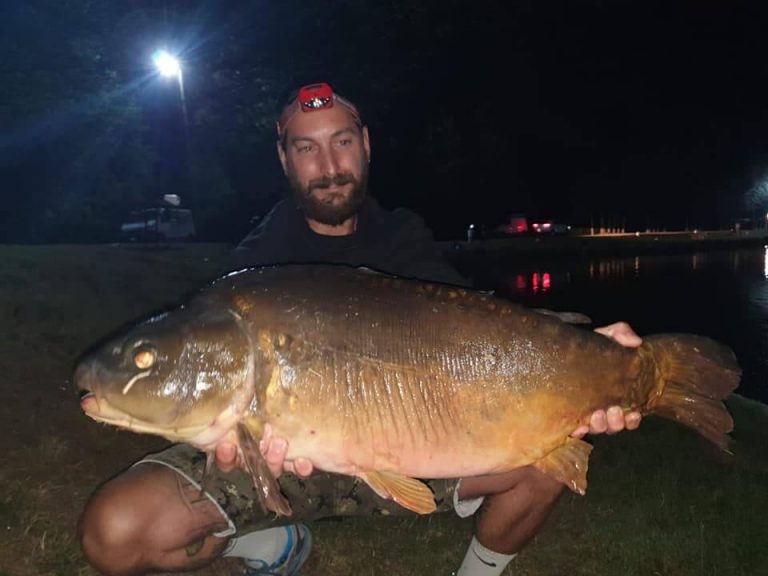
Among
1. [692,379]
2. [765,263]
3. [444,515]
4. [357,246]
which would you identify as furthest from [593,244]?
[692,379]

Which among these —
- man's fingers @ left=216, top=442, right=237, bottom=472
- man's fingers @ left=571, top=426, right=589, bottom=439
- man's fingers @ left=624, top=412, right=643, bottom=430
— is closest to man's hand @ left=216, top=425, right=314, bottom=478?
man's fingers @ left=216, top=442, right=237, bottom=472

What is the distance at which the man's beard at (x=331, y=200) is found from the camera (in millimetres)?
3459

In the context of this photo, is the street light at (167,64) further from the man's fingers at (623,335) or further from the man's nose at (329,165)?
the man's fingers at (623,335)

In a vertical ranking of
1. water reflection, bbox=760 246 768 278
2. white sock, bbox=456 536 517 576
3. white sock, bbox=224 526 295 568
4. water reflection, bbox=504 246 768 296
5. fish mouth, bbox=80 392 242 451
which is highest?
fish mouth, bbox=80 392 242 451

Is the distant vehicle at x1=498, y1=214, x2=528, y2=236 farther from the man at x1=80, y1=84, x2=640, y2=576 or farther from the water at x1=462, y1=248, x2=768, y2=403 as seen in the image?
the man at x1=80, y1=84, x2=640, y2=576

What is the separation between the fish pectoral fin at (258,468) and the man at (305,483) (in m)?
0.06

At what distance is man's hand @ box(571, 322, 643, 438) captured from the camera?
8.63 ft

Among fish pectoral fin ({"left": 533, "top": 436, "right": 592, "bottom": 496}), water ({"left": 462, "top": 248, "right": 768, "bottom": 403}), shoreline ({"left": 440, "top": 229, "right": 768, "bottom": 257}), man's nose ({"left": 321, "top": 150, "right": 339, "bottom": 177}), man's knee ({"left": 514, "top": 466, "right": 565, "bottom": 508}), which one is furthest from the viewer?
shoreline ({"left": 440, "top": 229, "right": 768, "bottom": 257})

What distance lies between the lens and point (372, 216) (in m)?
3.67

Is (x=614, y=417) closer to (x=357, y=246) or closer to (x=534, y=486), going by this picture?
(x=534, y=486)

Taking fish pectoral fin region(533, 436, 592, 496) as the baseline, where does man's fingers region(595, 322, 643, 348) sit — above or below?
above

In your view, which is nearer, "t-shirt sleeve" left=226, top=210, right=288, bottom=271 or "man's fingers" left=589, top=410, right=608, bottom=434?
"man's fingers" left=589, top=410, right=608, bottom=434

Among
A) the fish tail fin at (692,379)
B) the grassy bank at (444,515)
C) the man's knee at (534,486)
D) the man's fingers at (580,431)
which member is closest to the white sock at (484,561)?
the man's knee at (534,486)

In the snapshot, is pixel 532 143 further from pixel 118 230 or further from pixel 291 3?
pixel 291 3
